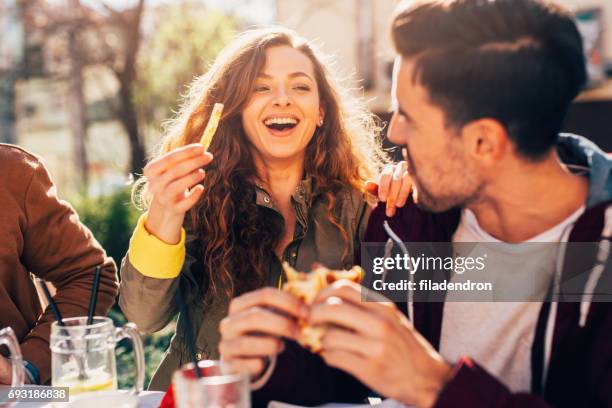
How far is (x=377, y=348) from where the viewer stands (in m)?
1.30

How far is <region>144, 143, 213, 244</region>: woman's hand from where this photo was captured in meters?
1.99

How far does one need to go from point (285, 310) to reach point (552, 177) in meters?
0.86

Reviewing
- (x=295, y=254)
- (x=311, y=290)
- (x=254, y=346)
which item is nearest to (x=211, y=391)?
(x=254, y=346)

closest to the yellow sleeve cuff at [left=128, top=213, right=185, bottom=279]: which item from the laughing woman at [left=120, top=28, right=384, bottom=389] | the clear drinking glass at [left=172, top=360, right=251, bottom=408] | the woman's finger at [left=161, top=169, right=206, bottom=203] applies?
the woman's finger at [left=161, top=169, right=206, bottom=203]

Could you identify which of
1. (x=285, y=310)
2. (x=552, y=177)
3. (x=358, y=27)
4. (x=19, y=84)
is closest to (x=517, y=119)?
(x=552, y=177)

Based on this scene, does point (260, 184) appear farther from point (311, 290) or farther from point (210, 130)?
point (311, 290)

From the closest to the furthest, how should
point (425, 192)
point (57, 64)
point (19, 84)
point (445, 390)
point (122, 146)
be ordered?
1. point (445, 390)
2. point (425, 192)
3. point (57, 64)
4. point (19, 84)
5. point (122, 146)

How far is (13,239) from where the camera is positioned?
8.18 ft

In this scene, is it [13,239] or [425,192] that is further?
[13,239]

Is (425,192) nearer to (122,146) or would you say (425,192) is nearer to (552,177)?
(552,177)

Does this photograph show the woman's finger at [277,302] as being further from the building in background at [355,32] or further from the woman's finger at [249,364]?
the building in background at [355,32]

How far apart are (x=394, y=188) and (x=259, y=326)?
3.41ft

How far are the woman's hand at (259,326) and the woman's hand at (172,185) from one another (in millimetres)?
694

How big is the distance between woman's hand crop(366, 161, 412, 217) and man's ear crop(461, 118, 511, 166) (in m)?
0.47
